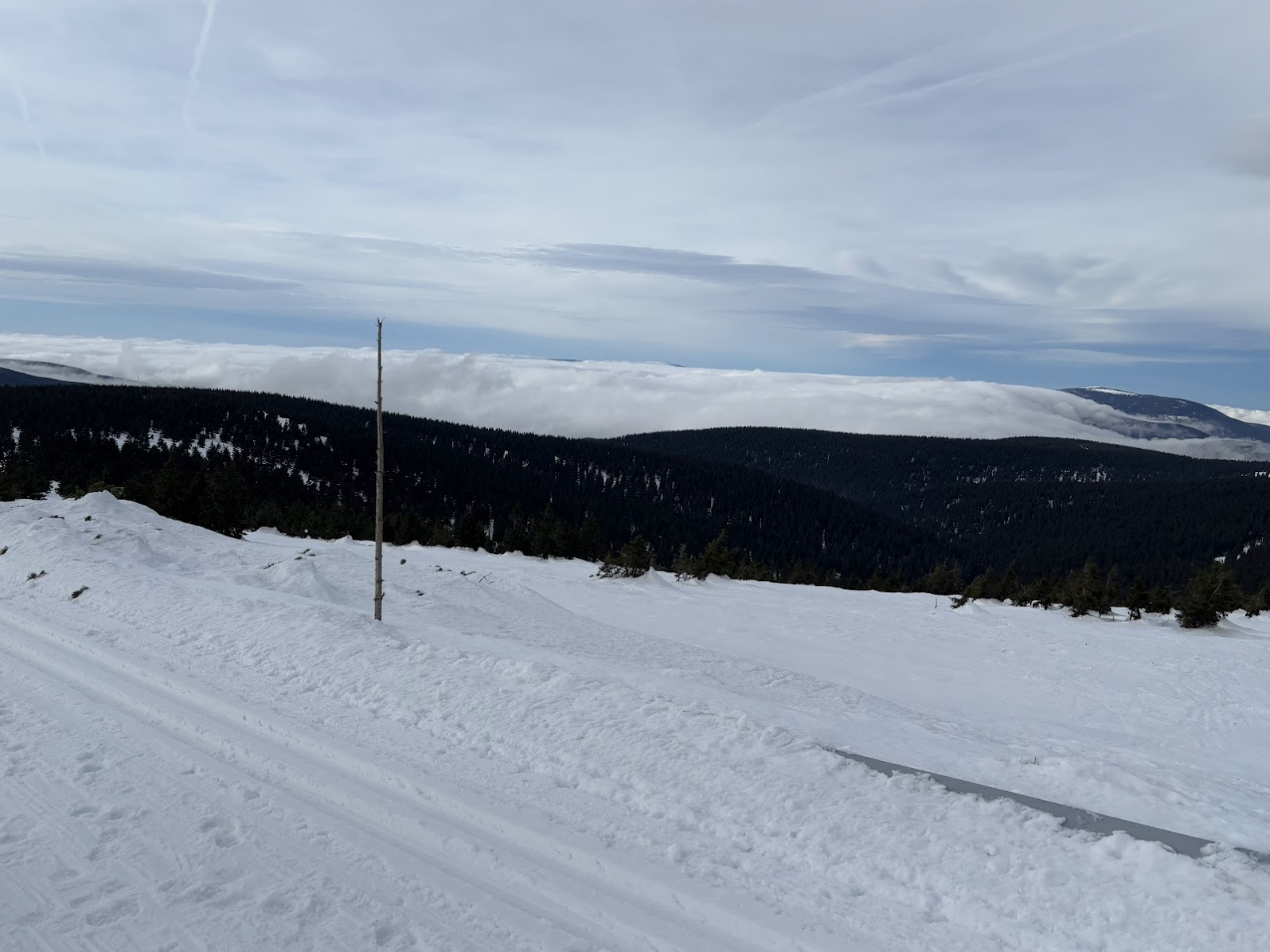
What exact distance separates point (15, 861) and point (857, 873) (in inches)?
275

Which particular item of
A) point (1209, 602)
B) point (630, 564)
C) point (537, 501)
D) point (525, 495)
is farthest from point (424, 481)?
point (1209, 602)

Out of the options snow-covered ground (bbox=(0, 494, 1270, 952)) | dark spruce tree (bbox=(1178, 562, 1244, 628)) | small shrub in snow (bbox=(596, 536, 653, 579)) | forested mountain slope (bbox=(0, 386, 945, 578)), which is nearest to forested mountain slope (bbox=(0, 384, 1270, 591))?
forested mountain slope (bbox=(0, 386, 945, 578))

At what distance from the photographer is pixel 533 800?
7.23 metres

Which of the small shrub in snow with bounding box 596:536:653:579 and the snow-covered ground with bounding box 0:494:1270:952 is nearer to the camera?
the snow-covered ground with bounding box 0:494:1270:952

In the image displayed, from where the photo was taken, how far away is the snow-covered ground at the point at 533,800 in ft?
17.9

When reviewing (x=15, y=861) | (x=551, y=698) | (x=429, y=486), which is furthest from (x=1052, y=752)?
(x=429, y=486)

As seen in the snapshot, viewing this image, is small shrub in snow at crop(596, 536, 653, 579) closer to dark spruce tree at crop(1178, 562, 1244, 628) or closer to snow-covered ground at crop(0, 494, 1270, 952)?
snow-covered ground at crop(0, 494, 1270, 952)

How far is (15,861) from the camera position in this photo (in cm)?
589

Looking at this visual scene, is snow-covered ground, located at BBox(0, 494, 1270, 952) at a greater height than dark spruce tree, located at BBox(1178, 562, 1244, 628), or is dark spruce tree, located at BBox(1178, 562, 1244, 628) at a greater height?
snow-covered ground, located at BBox(0, 494, 1270, 952)

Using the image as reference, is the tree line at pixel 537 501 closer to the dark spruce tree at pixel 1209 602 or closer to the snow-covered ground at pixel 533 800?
the dark spruce tree at pixel 1209 602

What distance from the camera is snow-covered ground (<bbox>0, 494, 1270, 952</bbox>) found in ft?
17.9

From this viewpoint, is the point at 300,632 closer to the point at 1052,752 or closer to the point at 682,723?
the point at 682,723

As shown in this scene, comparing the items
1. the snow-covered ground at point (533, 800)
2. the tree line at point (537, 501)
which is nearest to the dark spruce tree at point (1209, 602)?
the tree line at point (537, 501)

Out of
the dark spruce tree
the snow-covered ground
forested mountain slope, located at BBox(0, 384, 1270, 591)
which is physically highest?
the snow-covered ground
